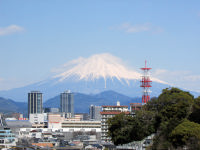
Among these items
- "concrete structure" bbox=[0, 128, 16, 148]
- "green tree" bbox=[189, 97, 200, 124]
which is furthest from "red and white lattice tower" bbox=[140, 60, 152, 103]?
"green tree" bbox=[189, 97, 200, 124]

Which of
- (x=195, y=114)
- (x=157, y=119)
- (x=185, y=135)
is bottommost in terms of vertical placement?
(x=185, y=135)

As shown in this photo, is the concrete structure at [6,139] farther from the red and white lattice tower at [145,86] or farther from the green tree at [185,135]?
the green tree at [185,135]

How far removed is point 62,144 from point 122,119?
173 ft

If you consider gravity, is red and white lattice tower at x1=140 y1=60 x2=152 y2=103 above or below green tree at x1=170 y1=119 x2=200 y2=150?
above

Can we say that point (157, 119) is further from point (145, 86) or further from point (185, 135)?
point (145, 86)

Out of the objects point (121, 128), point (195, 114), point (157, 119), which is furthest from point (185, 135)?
A: point (121, 128)

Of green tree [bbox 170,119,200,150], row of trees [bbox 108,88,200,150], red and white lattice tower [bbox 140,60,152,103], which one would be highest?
red and white lattice tower [bbox 140,60,152,103]

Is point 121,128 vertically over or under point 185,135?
over

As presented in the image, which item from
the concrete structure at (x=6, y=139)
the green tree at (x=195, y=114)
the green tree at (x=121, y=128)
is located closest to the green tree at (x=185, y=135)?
the green tree at (x=195, y=114)

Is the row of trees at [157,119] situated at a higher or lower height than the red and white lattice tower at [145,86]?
lower

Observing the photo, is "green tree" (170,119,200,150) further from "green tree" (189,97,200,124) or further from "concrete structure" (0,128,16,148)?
"concrete structure" (0,128,16,148)

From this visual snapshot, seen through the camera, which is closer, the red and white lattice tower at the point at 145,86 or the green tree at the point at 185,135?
the green tree at the point at 185,135

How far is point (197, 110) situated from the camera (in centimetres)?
8144

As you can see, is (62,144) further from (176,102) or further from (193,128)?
(193,128)
